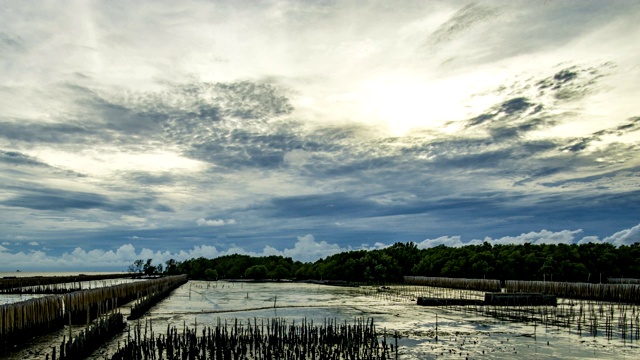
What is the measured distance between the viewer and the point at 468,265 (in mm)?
84188

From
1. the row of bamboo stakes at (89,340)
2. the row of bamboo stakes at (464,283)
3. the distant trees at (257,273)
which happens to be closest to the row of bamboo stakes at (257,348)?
the row of bamboo stakes at (89,340)

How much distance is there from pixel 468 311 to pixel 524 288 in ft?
77.6

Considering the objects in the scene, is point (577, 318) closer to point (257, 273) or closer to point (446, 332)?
point (446, 332)

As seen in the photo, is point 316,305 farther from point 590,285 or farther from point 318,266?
point 318,266

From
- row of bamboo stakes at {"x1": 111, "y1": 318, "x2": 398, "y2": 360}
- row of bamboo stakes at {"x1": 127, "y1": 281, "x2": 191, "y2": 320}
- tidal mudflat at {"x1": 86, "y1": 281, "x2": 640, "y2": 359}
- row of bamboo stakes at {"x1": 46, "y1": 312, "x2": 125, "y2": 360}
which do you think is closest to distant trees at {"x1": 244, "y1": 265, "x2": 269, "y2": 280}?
row of bamboo stakes at {"x1": 127, "y1": 281, "x2": 191, "y2": 320}

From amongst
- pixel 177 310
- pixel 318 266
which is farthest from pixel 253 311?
pixel 318 266

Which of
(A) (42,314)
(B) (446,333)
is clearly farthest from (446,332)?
(A) (42,314)

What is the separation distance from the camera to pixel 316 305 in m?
45.8

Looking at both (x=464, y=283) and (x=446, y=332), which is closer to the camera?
(x=446, y=332)

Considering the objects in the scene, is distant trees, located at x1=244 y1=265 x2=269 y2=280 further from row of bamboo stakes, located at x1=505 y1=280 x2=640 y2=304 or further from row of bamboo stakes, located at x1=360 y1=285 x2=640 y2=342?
row of bamboo stakes, located at x1=360 y1=285 x2=640 y2=342

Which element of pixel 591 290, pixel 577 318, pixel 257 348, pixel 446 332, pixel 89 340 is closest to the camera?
pixel 89 340

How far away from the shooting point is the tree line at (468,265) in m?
71.4

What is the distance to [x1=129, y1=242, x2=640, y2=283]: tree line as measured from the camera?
71.4 meters

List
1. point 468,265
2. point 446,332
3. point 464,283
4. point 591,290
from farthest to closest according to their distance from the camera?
point 468,265 < point 464,283 < point 591,290 < point 446,332
